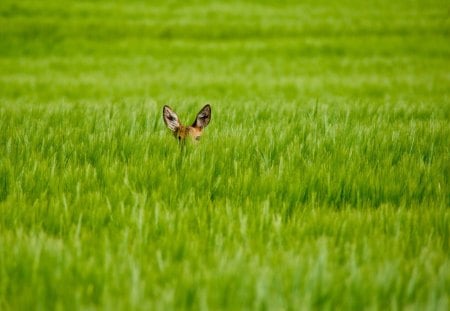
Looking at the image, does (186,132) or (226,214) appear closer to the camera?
(226,214)

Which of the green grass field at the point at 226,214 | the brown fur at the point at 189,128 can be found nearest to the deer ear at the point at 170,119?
the brown fur at the point at 189,128

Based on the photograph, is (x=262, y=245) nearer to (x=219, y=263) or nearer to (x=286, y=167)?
(x=219, y=263)

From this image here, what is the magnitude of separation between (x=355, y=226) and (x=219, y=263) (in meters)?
0.62

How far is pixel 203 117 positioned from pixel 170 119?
213mm

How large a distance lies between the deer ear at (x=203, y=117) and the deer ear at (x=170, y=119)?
0.13 m

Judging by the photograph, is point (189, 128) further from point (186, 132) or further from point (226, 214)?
point (226, 214)

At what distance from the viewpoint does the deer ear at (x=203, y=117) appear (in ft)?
8.93


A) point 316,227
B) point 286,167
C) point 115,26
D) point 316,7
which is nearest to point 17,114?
point 286,167

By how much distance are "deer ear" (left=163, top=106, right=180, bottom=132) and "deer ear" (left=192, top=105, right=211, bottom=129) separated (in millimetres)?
133

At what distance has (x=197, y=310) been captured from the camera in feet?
3.62

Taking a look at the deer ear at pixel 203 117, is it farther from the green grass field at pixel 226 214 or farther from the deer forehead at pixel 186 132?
the green grass field at pixel 226 214

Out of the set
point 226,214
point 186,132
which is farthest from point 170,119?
point 226,214

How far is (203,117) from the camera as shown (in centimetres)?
277

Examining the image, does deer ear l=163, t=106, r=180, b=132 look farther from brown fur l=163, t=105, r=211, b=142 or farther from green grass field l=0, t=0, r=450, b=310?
green grass field l=0, t=0, r=450, b=310
